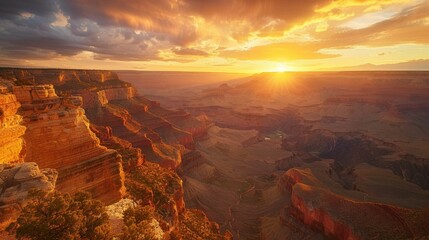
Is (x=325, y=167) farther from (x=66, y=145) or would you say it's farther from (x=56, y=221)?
(x=56, y=221)

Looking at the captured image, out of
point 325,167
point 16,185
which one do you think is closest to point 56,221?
point 16,185

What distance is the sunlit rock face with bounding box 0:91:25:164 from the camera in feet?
52.3

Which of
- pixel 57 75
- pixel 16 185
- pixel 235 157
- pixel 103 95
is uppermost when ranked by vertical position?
pixel 57 75

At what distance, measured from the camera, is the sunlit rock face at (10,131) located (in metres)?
15.9

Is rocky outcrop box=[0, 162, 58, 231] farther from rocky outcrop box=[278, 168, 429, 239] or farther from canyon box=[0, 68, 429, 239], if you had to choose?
rocky outcrop box=[278, 168, 429, 239]

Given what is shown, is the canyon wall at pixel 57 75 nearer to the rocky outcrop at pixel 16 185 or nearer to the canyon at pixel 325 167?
the canyon at pixel 325 167

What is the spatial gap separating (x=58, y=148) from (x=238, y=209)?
32401 mm

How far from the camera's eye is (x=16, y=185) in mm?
12273

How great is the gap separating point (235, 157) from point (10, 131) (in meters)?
58.2

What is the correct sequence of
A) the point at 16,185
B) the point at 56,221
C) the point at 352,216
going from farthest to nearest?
the point at 352,216
the point at 16,185
the point at 56,221

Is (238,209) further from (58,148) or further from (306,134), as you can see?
(306,134)

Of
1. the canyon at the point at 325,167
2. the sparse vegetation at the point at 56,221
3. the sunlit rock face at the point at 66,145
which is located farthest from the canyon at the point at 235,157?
the sparse vegetation at the point at 56,221

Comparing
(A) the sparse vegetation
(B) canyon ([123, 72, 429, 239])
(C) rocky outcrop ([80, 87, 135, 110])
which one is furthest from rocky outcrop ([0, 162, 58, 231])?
(C) rocky outcrop ([80, 87, 135, 110])

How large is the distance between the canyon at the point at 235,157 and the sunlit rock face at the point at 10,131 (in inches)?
3.0
